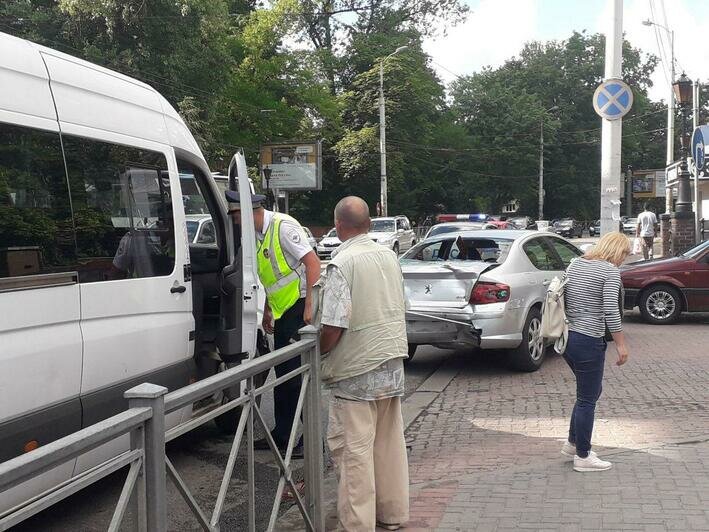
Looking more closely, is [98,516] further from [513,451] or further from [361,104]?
[361,104]

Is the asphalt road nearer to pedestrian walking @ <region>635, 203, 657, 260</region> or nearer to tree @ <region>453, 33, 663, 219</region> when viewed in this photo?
pedestrian walking @ <region>635, 203, 657, 260</region>

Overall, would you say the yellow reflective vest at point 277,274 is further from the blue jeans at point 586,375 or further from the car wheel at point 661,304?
the car wheel at point 661,304

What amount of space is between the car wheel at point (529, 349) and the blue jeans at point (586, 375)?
317 cm

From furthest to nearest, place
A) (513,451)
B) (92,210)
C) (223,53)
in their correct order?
(223,53) → (513,451) → (92,210)

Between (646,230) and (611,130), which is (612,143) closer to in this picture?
(611,130)

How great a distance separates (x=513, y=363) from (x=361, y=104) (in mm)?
37519

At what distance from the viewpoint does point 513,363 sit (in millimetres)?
8031

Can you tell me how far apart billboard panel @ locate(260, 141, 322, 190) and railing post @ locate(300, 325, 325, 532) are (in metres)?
32.1

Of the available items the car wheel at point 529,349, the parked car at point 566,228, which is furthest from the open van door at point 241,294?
the parked car at point 566,228

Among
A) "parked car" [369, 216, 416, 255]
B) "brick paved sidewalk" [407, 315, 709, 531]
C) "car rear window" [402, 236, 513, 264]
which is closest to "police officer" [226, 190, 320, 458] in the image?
"brick paved sidewalk" [407, 315, 709, 531]

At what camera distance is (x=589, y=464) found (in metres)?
4.71

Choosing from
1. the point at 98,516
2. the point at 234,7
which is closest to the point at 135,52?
the point at 234,7

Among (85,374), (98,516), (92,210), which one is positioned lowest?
(98,516)

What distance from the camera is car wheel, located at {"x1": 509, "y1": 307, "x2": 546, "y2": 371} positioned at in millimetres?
7938
